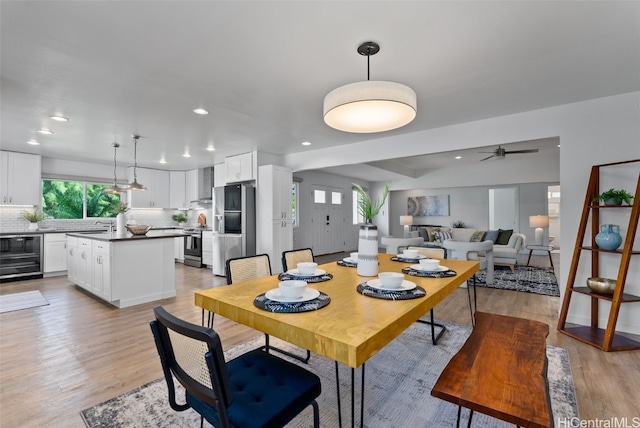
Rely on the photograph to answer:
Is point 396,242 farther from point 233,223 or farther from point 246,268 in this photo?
point 246,268

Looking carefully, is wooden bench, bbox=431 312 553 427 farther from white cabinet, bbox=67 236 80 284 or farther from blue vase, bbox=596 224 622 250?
white cabinet, bbox=67 236 80 284

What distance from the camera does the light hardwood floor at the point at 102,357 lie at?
1.88m

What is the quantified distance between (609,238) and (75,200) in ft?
28.4

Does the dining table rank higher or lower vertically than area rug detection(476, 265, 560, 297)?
higher

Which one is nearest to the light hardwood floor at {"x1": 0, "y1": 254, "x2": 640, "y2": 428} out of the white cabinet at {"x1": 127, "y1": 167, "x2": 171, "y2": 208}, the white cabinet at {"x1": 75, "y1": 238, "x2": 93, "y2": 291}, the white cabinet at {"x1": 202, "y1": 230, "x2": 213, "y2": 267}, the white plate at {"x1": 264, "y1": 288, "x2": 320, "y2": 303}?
the white cabinet at {"x1": 75, "y1": 238, "x2": 93, "y2": 291}

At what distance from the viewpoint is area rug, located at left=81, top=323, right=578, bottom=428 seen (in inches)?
68.2

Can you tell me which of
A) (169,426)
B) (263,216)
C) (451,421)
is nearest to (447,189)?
(263,216)

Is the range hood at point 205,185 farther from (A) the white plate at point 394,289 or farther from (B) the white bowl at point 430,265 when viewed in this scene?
(A) the white plate at point 394,289

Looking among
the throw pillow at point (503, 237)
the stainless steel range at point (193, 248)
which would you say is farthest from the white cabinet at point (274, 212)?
the throw pillow at point (503, 237)

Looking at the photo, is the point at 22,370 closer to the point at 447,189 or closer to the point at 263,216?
the point at 263,216

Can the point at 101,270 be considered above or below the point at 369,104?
below

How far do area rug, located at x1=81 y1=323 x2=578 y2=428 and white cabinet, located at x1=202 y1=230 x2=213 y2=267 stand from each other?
4.27 m

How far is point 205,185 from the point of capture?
23.8ft

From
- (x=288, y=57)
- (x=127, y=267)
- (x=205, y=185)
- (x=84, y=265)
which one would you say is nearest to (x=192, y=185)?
(x=205, y=185)
